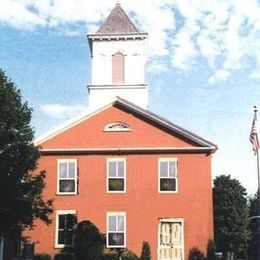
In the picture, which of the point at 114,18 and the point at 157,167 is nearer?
the point at 157,167

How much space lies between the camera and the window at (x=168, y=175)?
32.2 metres

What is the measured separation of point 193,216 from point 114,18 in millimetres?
16384

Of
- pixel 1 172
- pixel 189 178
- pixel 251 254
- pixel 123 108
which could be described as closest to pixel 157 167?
pixel 189 178

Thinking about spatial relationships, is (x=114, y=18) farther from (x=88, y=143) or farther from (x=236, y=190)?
(x=236, y=190)

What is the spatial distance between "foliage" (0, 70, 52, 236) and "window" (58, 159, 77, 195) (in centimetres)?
300

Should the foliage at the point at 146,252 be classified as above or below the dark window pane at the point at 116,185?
below

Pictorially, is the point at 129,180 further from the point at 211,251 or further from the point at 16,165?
the point at 16,165

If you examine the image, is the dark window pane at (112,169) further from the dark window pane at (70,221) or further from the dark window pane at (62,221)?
the dark window pane at (62,221)

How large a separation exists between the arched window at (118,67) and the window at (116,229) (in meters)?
10.5

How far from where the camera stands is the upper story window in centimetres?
3322

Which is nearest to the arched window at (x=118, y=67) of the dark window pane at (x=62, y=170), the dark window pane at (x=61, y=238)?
the dark window pane at (x=62, y=170)

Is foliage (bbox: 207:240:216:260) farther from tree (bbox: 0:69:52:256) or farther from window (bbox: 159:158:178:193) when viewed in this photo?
tree (bbox: 0:69:52:256)

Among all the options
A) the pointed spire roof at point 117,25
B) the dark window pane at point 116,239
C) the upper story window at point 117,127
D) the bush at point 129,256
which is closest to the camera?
the bush at point 129,256

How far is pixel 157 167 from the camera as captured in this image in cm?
3247
